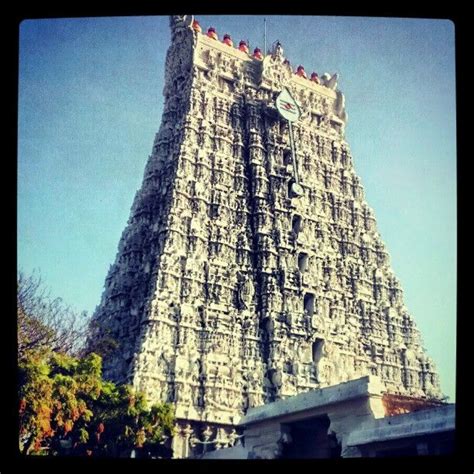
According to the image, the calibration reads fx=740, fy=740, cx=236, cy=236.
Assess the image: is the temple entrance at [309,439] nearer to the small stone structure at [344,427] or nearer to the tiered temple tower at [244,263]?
the small stone structure at [344,427]

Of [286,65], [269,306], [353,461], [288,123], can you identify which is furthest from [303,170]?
[353,461]

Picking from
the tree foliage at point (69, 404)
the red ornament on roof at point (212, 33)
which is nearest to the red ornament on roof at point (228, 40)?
the red ornament on roof at point (212, 33)

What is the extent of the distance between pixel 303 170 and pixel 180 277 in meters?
7.78

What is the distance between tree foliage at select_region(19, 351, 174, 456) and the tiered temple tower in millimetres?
2422

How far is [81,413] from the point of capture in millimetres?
17188

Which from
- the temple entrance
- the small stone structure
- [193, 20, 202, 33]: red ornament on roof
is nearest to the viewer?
the small stone structure

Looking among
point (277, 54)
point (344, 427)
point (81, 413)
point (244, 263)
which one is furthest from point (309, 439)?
point (277, 54)

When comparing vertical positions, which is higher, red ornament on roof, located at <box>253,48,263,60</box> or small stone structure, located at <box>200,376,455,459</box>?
red ornament on roof, located at <box>253,48,263,60</box>

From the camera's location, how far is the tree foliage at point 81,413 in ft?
52.2

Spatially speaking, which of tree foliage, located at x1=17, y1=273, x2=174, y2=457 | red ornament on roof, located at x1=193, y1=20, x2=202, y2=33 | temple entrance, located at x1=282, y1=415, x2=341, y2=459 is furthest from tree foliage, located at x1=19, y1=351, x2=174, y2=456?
red ornament on roof, located at x1=193, y1=20, x2=202, y2=33

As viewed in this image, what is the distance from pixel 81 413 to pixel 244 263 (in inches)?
358

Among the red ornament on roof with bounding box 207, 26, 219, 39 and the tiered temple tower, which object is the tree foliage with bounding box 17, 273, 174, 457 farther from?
the red ornament on roof with bounding box 207, 26, 219, 39

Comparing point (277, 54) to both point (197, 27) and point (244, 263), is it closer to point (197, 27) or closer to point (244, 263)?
point (197, 27)

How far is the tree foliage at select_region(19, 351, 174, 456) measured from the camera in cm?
1591
